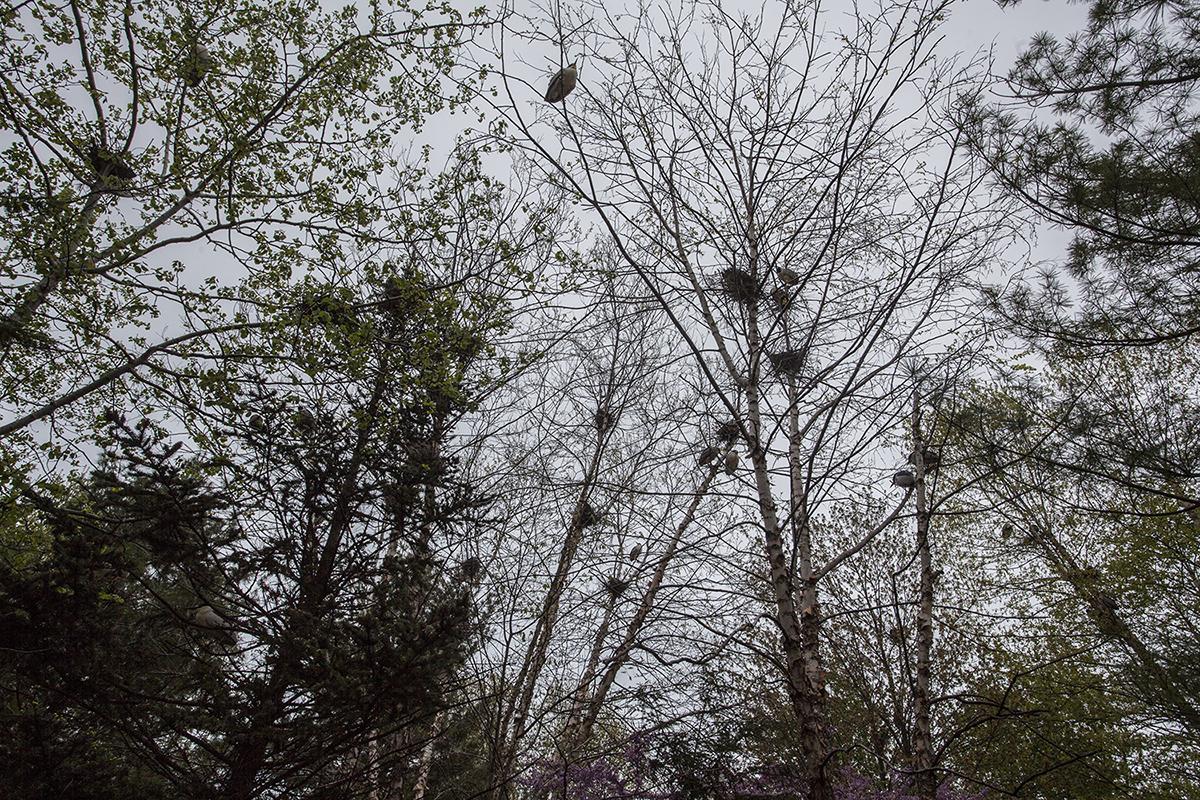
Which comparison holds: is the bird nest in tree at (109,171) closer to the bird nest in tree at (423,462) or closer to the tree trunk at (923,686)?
the bird nest in tree at (423,462)

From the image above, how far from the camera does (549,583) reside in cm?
593

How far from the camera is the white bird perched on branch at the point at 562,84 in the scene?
11.6ft

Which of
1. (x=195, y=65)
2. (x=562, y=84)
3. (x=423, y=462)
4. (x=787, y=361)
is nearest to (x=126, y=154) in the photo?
(x=195, y=65)

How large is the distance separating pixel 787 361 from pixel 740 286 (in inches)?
25.6

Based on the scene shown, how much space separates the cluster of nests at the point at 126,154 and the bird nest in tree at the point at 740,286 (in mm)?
4407

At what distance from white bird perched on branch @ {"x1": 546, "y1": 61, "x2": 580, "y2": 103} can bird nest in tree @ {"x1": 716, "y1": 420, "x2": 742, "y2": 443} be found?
7.56 feet

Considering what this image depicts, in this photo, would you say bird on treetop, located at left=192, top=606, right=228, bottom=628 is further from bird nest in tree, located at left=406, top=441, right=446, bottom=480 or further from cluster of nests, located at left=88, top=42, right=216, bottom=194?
cluster of nests, located at left=88, top=42, right=216, bottom=194

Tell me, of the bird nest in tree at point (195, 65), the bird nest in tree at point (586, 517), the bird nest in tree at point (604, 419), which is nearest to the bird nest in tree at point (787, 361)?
the bird nest in tree at point (586, 517)

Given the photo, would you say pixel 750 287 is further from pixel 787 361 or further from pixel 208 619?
pixel 208 619

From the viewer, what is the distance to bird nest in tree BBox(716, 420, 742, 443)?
14.7ft

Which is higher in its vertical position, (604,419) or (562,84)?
(604,419)

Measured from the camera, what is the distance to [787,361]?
14.2ft

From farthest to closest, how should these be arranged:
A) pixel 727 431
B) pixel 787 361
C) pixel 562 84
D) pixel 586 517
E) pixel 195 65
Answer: pixel 586 517, pixel 195 65, pixel 727 431, pixel 787 361, pixel 562 84

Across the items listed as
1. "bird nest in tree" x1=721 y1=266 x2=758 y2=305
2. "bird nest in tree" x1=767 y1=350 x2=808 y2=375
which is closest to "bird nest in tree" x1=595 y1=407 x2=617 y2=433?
"bird nest in tree" x1=767 y1=350 x2=808 y2=375
